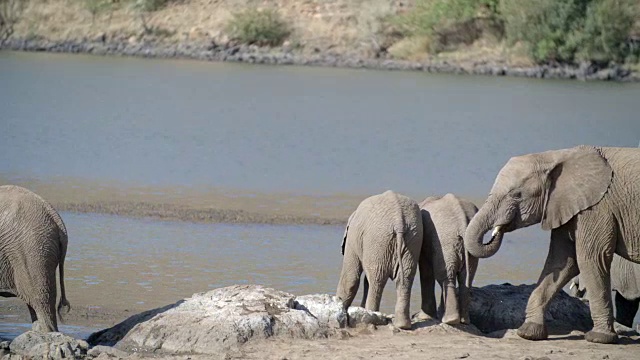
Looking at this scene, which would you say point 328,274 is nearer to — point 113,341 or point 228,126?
point 113,341

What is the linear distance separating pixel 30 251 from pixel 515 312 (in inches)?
161

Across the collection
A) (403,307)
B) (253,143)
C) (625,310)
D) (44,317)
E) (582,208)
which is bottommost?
(253,143)

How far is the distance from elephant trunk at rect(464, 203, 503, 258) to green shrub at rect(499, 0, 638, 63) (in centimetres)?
4177

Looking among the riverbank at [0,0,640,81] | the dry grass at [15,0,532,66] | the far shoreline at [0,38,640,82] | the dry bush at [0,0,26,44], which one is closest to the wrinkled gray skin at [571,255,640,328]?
the far shoreline at [0,38,640,82]

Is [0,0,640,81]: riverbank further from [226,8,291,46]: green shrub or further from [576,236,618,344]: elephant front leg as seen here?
[576,236,618,344]: elephant front leg

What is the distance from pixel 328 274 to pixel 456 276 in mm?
4239

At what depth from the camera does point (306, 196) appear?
21000 millimetres

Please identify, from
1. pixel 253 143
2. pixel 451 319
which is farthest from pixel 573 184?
pixel 253 143

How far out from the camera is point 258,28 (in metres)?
54.6

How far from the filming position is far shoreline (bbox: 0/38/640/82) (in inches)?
1951

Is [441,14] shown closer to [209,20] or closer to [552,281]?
[209,20]

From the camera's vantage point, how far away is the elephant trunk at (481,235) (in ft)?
31.1

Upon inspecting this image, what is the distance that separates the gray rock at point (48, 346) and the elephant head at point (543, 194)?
306cm

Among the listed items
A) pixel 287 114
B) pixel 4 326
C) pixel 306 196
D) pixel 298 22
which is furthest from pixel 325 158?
pixel 298 22
